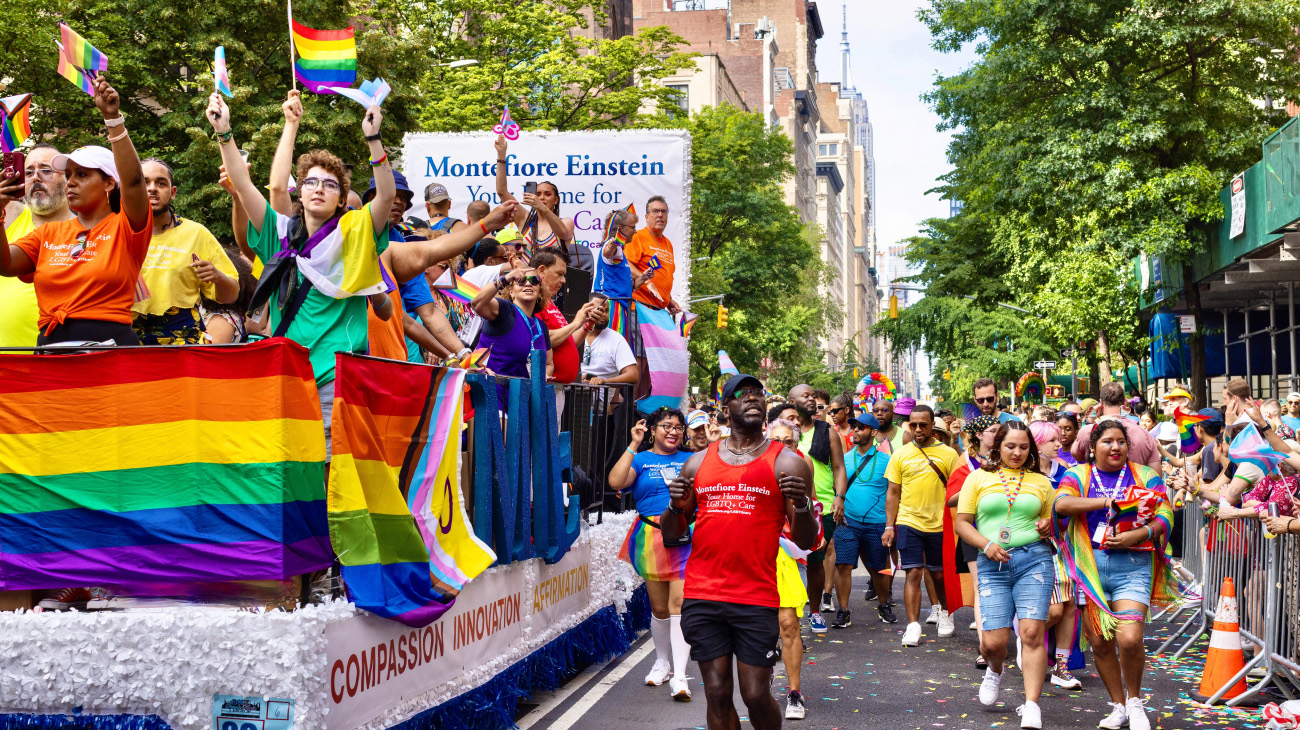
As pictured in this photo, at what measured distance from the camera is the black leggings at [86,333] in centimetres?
607

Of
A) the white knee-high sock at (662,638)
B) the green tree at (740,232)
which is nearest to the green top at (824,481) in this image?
the white knee-high sock at (662,638)

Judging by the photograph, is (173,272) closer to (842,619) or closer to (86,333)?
(86,333)

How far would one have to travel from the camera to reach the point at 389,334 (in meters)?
6.93

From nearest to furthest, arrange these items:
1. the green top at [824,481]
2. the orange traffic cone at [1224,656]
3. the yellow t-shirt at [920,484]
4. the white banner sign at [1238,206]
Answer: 1. the orange traffic cone at [1224,656]
2. the yellow t-shirt at [920,484]
3. the green top at [824,481]
4. the white banner sign at [1238,206]

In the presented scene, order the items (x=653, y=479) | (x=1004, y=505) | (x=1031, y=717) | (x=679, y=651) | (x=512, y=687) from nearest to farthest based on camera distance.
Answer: (x=512, y=687) < (x=1031, y=717) < (x=1004, y=505) < (x=679, y=651) < (x=653, y=479)

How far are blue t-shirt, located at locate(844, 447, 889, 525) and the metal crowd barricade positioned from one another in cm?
271

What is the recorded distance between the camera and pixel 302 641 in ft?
16.6

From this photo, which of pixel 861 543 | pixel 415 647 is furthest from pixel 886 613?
pixel 415 647

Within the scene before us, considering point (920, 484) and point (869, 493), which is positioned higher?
point (920, 484)

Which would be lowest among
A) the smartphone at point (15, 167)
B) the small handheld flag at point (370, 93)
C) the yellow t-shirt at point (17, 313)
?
the yellow t-shirt at point (17, 313)

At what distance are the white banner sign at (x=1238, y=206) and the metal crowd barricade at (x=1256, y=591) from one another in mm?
12331

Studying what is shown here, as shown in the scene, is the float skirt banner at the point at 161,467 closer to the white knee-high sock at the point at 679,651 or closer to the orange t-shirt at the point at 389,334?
the orange t-shirt at the point at 389,334

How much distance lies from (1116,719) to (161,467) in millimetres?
5685

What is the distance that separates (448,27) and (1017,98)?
15213 mm
